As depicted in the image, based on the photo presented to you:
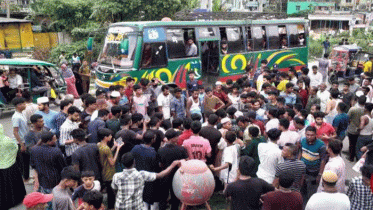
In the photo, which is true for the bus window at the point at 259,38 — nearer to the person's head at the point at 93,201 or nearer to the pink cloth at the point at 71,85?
the pink cloth at the point at 71,85

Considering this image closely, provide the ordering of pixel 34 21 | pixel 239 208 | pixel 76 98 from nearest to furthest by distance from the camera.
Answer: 1. pixel 239 208
2. pixel 76 98
3. pixel 34 21

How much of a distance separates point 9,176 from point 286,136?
4813 millimetres

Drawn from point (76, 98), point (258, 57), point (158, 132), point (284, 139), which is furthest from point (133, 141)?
point (258, 57)

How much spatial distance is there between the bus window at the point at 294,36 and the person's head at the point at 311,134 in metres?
11.4

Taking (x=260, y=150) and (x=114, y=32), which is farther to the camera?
(x=114, y=32)

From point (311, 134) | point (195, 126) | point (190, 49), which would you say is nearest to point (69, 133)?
point (195, 126)

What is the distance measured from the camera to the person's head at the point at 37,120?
6.23 m

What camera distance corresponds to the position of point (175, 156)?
539cm

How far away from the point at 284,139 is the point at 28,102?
215 inches

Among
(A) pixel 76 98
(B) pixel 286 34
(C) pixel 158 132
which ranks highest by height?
(B) pixel 286 34

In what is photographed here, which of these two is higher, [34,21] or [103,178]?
[34,21]

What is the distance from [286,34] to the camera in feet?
52.9

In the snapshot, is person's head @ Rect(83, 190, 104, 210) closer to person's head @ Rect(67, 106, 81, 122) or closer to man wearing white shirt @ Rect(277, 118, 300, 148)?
person's head @ Rect(67, 106, 81, 122)

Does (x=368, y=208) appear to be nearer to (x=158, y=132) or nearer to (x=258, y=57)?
(x=158, y=132)
